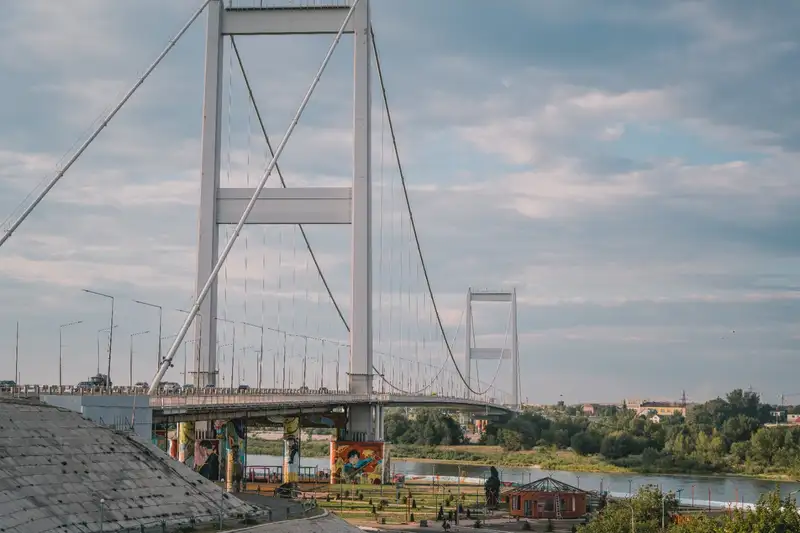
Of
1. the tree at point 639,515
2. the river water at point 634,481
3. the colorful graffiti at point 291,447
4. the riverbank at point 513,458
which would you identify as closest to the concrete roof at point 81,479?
the tree at point 639,515

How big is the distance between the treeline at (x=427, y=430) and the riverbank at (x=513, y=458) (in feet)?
9.88

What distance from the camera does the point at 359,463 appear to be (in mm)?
69562

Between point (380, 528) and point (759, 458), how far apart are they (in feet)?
260

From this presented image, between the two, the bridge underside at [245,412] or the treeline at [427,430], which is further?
the treeline at [427,430]

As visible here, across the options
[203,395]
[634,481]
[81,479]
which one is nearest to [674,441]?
[634,481]

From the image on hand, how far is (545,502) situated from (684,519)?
34.9ft

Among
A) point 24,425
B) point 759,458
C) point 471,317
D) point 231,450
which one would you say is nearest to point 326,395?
point 231,450

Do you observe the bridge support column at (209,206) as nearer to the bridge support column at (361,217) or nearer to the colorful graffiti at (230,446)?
the colorful graffiti at (230,446)

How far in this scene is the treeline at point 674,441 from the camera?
383 ft

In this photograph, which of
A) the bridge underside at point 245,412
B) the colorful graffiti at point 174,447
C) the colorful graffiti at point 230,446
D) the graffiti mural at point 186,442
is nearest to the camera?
the bridge underside at point 245,412

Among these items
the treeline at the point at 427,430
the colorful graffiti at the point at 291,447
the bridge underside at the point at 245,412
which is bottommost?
the treeline at the point at 427,430

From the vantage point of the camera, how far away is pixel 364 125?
66.2 meters

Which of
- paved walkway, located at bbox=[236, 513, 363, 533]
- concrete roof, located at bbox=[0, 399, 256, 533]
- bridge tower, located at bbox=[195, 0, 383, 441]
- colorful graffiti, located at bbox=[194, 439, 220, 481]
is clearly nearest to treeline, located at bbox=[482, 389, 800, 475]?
bridge tower, located at bbox=[195, 0, 383, 441]

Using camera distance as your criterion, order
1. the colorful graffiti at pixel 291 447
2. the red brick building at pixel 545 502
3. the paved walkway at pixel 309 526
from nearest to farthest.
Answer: the paved walkway at pixel 309 526, the red brick building at pixel 545 502, the colorful graffiti at pixel 291 447
